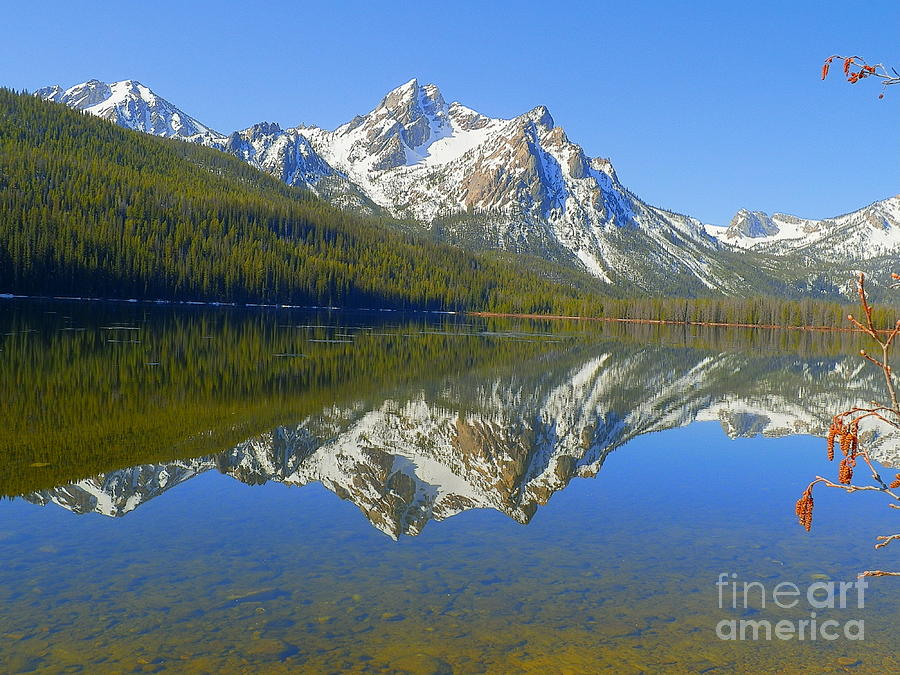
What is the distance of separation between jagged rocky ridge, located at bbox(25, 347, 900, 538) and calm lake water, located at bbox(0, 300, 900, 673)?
121mm

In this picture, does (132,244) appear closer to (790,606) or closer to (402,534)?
(402,534)

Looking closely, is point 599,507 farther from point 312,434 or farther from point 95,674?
point 95,674

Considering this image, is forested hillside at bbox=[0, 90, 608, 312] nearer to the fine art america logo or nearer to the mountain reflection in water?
the mountain reflection in water

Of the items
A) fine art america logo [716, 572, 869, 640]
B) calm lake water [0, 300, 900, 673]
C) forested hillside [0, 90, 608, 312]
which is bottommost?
fine art america logo [716, 572, 869, 640]

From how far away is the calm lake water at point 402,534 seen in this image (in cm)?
880

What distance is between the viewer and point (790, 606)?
10672 mm

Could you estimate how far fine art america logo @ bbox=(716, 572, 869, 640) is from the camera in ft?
32.0

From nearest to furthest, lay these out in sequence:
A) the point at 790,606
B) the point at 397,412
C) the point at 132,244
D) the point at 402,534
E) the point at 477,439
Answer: the point at 790,606, the point at 402,534, the point at 477,439, the point at 397,412, the point at 132,244

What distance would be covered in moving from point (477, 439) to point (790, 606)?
13.1 metres

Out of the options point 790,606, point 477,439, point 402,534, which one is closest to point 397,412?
point 477,439

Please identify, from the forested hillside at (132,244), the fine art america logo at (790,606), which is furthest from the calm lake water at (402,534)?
the forested hillside at (132,244)

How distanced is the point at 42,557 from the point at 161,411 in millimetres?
12575

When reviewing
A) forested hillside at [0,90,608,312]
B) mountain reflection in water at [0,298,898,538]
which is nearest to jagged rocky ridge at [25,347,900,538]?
mountain reflection in water at [0,298,898,538]

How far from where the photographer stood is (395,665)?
8.25m
